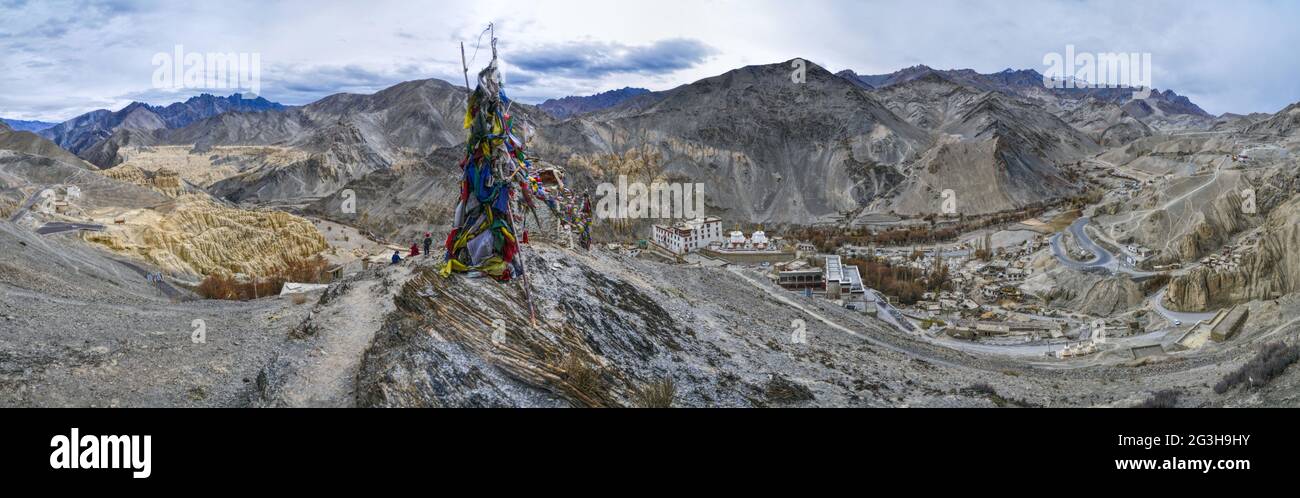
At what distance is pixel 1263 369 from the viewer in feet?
40.5

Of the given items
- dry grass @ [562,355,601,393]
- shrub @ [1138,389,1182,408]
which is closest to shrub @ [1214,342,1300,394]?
shrub @ [1138,389,1182,408]

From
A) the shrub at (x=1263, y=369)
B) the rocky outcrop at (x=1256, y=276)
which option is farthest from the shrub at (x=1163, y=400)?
the rocky outcrop at (x=1256, y=276)

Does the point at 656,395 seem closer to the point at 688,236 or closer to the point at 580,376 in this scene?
the point at 580,376

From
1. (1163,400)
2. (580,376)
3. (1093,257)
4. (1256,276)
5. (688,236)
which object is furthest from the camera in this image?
(688,236)

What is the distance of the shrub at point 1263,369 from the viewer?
12.1m

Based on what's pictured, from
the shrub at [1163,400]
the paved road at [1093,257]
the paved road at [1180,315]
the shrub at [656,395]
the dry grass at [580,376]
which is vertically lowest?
the paved road at [1180,315]

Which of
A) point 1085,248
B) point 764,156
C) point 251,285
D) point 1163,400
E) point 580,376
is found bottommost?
point 1163,400

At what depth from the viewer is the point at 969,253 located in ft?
218

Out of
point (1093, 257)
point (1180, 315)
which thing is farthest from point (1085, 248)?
point (1180, 315)

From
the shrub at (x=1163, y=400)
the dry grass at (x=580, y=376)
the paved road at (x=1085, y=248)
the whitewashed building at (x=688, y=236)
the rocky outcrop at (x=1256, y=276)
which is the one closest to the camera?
the dry grass at (x=580, y=376)

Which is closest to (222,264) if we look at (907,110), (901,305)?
(901,305)

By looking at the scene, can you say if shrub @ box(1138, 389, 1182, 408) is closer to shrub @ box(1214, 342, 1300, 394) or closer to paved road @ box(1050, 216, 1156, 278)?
shrub @ box(1214, 342, 1300, 394)

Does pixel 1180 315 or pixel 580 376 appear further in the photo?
pixel 1180 315

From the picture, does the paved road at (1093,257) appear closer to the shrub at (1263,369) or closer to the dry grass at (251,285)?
the shrub at (1263,369)
